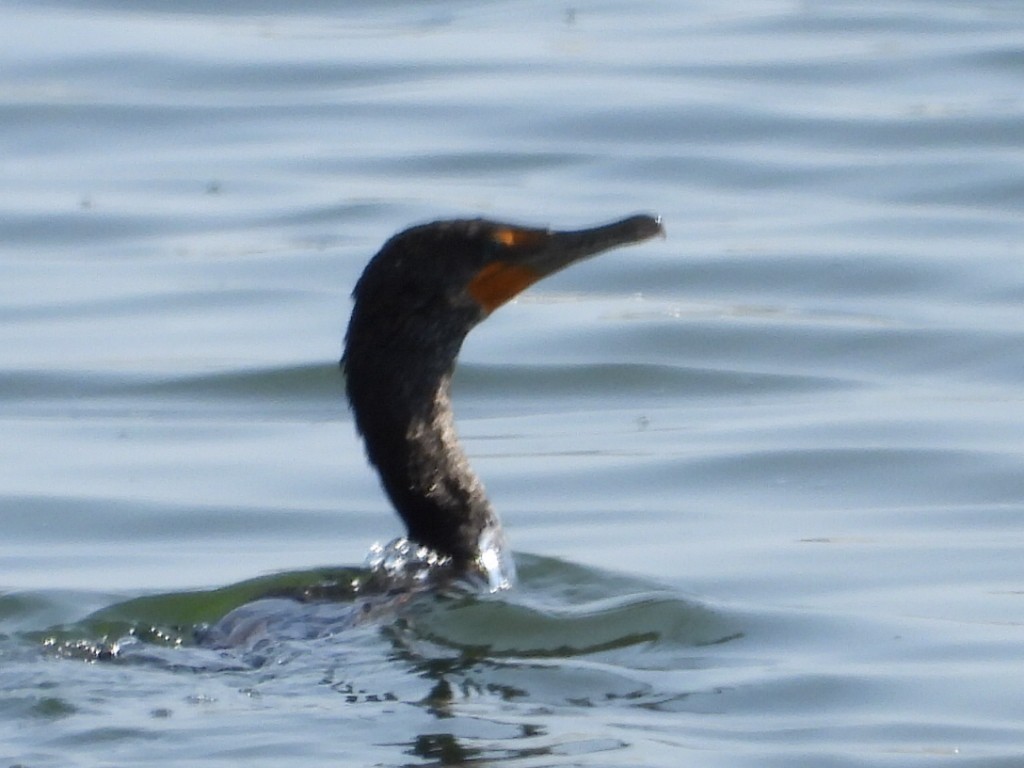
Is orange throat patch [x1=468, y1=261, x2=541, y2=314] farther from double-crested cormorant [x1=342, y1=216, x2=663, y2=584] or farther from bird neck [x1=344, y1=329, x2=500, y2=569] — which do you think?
bird neck [x1=344, y1=329, x2=500, y2=569]

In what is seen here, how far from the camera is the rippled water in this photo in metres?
7.07

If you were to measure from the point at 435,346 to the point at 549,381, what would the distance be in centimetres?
333

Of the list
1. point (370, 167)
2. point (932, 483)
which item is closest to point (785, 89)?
point (370, 167)

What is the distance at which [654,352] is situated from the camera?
12.1m

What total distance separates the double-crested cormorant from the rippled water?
0.37 meters

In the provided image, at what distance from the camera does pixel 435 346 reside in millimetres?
8328

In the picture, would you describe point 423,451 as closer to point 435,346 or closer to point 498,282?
point 435,346

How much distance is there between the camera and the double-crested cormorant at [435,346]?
26.8 ft

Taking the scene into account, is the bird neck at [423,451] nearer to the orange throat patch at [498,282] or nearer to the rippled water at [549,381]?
the orange throat patch at [498,282]

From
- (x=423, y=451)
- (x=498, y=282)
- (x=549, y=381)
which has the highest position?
(x=498, y=282)

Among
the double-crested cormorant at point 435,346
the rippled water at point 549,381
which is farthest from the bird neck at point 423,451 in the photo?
the rippled water at point 549,381

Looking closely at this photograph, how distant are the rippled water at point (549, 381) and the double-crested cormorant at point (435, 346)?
37 centimetres

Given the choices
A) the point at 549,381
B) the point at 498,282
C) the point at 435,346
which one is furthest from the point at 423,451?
the point at 549,381

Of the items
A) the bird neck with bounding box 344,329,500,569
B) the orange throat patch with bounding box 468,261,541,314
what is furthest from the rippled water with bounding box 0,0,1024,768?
the orange throat patch with bounding box 468,261,541,314
